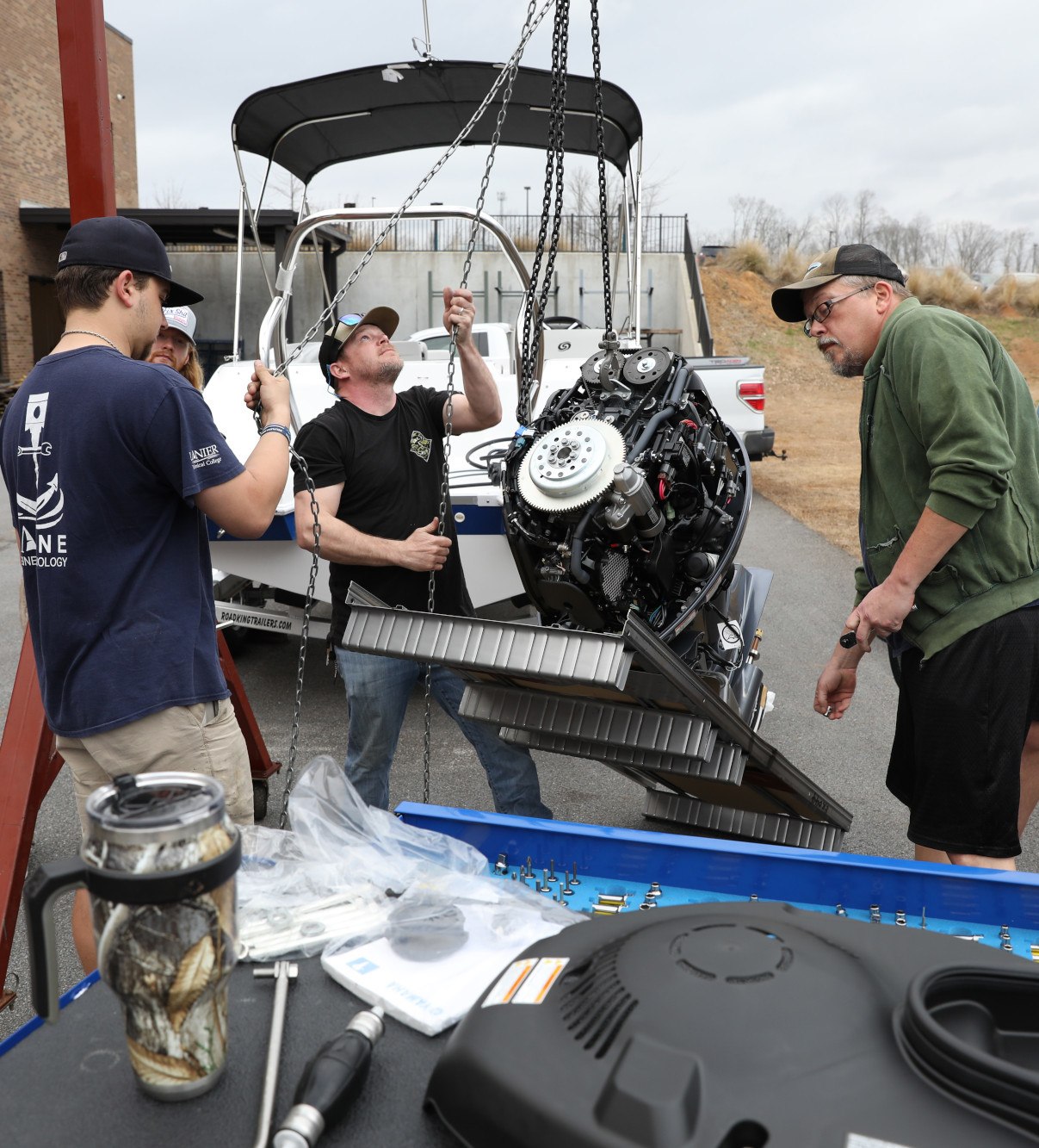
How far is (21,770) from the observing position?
2.89 metres

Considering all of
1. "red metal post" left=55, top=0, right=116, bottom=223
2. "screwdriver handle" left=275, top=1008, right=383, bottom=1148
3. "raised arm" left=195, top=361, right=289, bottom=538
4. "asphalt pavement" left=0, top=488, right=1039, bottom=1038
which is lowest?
"asphalt pavement" left=0, top=488, right=1039, bottom=1038

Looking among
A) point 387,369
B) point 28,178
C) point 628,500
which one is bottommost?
point 628,500

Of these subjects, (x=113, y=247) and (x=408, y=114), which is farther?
(x=408, y=114)

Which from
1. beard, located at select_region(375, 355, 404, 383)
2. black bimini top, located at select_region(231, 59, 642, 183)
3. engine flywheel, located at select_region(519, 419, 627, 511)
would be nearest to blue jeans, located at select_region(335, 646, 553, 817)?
engine flywheel, located at select_region(519, 419, 627, 511)

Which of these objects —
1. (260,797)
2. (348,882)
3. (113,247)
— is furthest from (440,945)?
(260,797)

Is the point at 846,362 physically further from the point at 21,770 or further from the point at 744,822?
the point at 21,770

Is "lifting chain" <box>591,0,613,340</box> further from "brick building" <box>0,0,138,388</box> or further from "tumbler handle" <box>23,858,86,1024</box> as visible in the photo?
"brick building" <box>0,0,138,388</box>

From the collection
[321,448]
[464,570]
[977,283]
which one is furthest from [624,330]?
[977,283]

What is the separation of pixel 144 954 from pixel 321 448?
8.64 ft

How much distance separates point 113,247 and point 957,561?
2.18 meters

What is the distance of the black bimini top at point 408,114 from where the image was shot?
17.5 feet

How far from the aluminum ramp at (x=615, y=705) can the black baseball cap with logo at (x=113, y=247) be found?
90 centimetres

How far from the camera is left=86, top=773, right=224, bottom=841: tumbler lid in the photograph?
38.5 inches

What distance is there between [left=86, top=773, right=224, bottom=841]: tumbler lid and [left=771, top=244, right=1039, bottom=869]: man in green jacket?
1.95m
